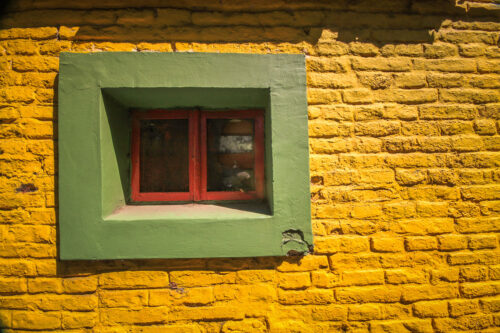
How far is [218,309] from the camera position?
4.61 feet

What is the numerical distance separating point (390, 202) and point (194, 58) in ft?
5.17

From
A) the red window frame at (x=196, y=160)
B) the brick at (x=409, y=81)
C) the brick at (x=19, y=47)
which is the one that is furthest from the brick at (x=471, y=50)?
the brick at (x=19, y=47)

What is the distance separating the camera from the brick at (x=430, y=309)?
145 centimetres

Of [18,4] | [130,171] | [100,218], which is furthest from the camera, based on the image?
[130,171]

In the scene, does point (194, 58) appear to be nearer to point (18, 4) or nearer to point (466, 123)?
point (18, 4)

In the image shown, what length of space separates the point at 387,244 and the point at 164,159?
165cm

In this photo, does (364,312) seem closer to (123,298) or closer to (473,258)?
(473,258)

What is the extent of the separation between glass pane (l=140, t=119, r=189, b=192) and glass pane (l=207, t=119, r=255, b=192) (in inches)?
7.5

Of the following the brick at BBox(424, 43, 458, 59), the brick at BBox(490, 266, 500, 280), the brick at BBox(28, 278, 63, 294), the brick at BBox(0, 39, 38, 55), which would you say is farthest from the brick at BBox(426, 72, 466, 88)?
the brick at BBox(28, 278, 63, 294)

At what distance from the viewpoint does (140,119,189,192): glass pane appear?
66.4 inches

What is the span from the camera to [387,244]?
146 centimetres

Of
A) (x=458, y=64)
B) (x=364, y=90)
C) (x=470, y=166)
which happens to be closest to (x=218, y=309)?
(x=364, y=90)

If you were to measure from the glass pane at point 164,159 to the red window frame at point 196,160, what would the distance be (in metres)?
0.04

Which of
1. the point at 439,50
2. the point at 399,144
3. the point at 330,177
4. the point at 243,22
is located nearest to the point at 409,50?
the point at 439,50
